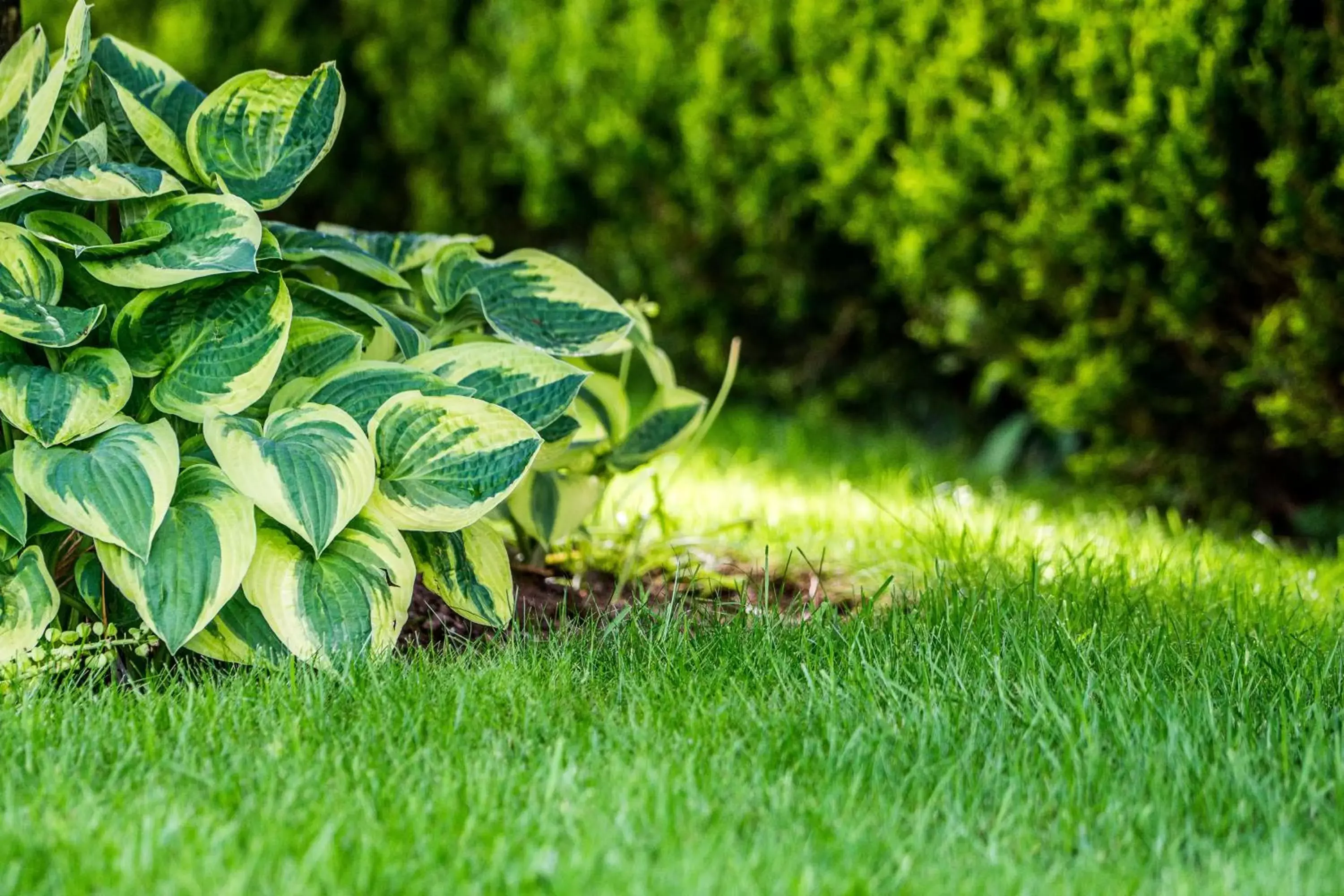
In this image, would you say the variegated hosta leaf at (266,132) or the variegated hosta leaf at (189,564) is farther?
the variegated hosta leaf at (266,132)

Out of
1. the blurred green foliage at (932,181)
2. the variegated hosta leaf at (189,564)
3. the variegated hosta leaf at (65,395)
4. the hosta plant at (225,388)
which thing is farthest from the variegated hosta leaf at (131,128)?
the blurred green foliage at (932,181)

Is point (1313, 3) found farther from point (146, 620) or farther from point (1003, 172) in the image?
point (146, 620)

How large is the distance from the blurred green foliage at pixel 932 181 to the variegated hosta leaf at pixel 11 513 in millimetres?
2695

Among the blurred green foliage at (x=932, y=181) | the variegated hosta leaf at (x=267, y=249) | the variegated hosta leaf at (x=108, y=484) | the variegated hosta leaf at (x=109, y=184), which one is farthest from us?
the blurred green foliage at (x=932, y=181)

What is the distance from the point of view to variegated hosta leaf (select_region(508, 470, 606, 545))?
237cm

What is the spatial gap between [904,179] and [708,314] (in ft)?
4.16

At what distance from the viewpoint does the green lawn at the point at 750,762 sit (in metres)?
1.30

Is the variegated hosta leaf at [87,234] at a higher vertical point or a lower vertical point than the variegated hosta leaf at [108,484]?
higher

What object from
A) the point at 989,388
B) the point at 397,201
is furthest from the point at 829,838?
the point at 397,201

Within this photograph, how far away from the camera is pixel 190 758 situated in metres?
1.54

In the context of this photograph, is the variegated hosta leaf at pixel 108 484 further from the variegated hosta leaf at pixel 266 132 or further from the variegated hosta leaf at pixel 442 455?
the variegated hosta leaf at pixel 266 132

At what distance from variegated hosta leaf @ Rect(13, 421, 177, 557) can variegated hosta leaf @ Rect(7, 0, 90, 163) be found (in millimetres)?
470

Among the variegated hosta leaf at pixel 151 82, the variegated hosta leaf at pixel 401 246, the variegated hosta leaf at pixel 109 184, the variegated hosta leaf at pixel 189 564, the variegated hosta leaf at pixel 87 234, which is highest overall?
the variegated hosta leaf at pixel 151 82

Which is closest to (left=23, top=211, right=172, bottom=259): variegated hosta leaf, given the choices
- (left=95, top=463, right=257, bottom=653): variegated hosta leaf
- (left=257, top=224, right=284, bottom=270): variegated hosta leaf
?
(left=257, top=224, right=284, bottom=270): variegated hosta leaf
